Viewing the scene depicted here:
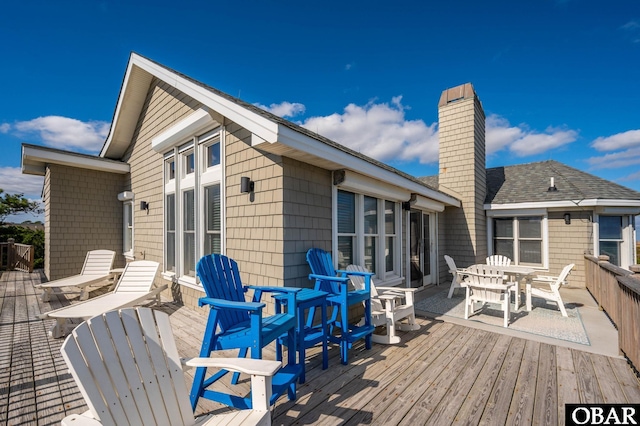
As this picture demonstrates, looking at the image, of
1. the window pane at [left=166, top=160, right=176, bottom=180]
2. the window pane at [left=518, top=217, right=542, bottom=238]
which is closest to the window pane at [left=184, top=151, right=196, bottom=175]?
the window pane at [left=166, top=160, right=176, bottom=180]

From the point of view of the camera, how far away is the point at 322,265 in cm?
366

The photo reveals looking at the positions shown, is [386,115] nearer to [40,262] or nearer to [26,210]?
[40,262]

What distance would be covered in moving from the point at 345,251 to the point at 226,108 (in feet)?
8.62

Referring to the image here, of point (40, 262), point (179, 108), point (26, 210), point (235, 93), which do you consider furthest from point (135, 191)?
point (26, 210)

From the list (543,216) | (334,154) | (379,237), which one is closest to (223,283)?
(334,154)

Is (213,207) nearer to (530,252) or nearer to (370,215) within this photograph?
(370,215)

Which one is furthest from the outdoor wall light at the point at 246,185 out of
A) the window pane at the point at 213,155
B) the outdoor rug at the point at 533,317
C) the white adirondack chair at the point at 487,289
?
the white adirondack chair at the point at 487,289

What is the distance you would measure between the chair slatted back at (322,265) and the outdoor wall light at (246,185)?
3.82 feet

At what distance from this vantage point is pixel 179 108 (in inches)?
211

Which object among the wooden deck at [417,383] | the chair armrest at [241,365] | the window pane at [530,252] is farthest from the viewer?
the window pane at [530,252]

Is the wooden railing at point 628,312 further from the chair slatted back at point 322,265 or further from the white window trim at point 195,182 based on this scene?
the white window trim at point 195,182

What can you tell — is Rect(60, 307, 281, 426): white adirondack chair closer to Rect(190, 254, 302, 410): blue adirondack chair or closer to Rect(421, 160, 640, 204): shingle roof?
Rect(190, 254, 302, 410): blue adirondack chair

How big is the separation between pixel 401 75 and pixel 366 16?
359cm

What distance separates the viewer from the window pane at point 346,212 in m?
4.35
